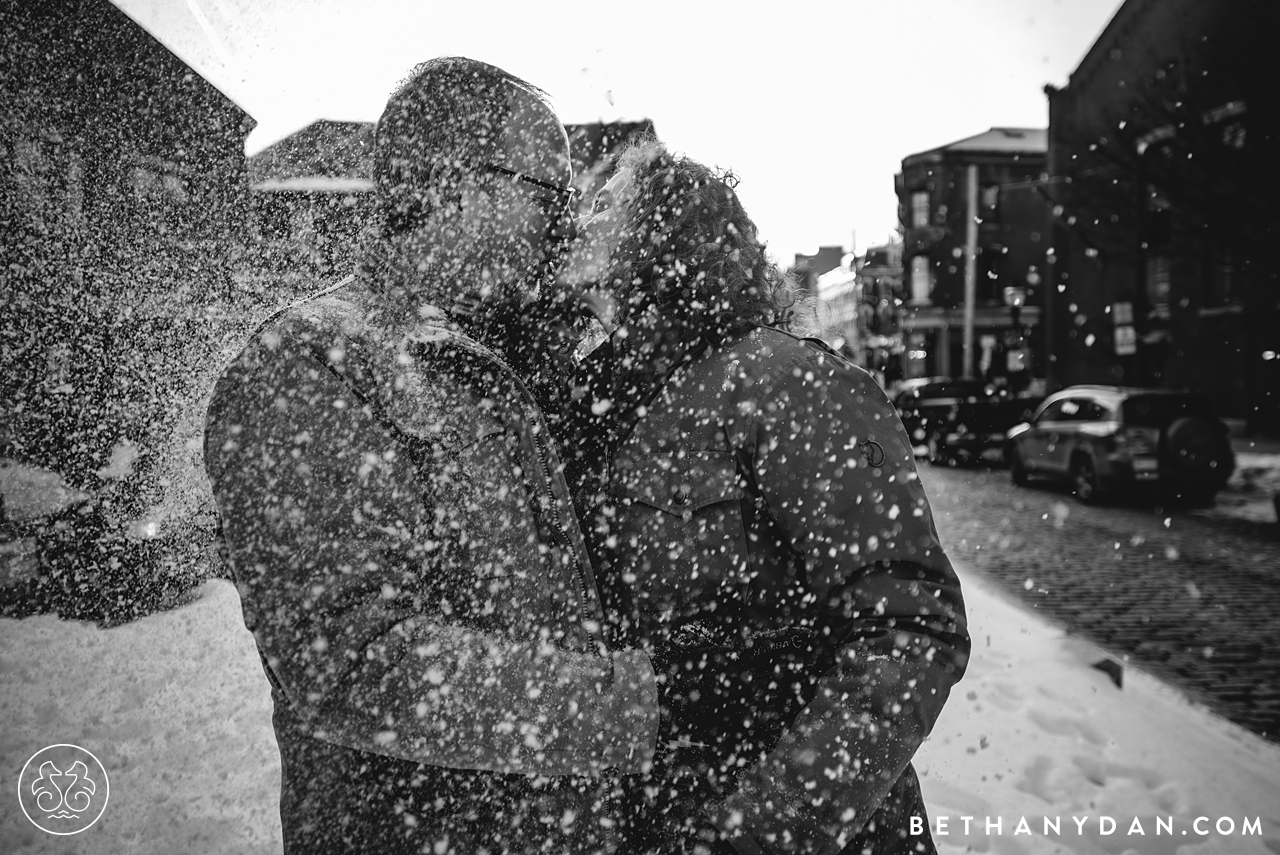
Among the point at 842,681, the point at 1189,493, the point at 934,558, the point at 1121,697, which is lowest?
the point at 1189,493

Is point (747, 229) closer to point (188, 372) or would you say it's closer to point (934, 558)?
point (934, 558)

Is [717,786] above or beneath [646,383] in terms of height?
beneath

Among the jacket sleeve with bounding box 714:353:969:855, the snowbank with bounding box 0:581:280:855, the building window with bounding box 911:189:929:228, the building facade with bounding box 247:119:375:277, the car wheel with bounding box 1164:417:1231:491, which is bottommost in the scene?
the car wheel with bounding box 1164:417:1231:491

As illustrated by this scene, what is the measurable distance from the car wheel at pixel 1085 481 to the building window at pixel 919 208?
32591mm

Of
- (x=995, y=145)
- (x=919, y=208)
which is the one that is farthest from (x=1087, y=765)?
(x=995, y=145)

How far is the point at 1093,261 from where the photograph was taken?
24125mm

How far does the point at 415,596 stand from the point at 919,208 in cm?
4537

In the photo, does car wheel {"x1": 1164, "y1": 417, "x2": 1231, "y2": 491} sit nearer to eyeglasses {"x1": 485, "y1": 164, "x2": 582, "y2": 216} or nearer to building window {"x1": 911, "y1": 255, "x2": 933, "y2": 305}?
eyeglasses {"x1": 485, "y1": 164, "x2": 582, "y2": 216}

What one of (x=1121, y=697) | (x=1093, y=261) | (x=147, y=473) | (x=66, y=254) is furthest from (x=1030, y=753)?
(x=1093, y=261)

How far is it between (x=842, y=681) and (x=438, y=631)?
690 mm

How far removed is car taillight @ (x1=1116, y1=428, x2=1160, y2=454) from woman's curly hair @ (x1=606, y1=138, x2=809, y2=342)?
12137 millimetres

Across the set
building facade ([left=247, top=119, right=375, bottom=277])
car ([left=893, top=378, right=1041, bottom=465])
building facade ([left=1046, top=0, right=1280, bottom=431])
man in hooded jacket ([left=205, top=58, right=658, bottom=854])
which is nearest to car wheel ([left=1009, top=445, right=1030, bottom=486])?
car ([left=893, top=378, right=1041, bottom=465])

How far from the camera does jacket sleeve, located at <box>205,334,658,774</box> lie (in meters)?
1.02

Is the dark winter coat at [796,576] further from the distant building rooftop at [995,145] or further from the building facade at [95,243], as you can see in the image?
the distant building rooftop at [995,145]
